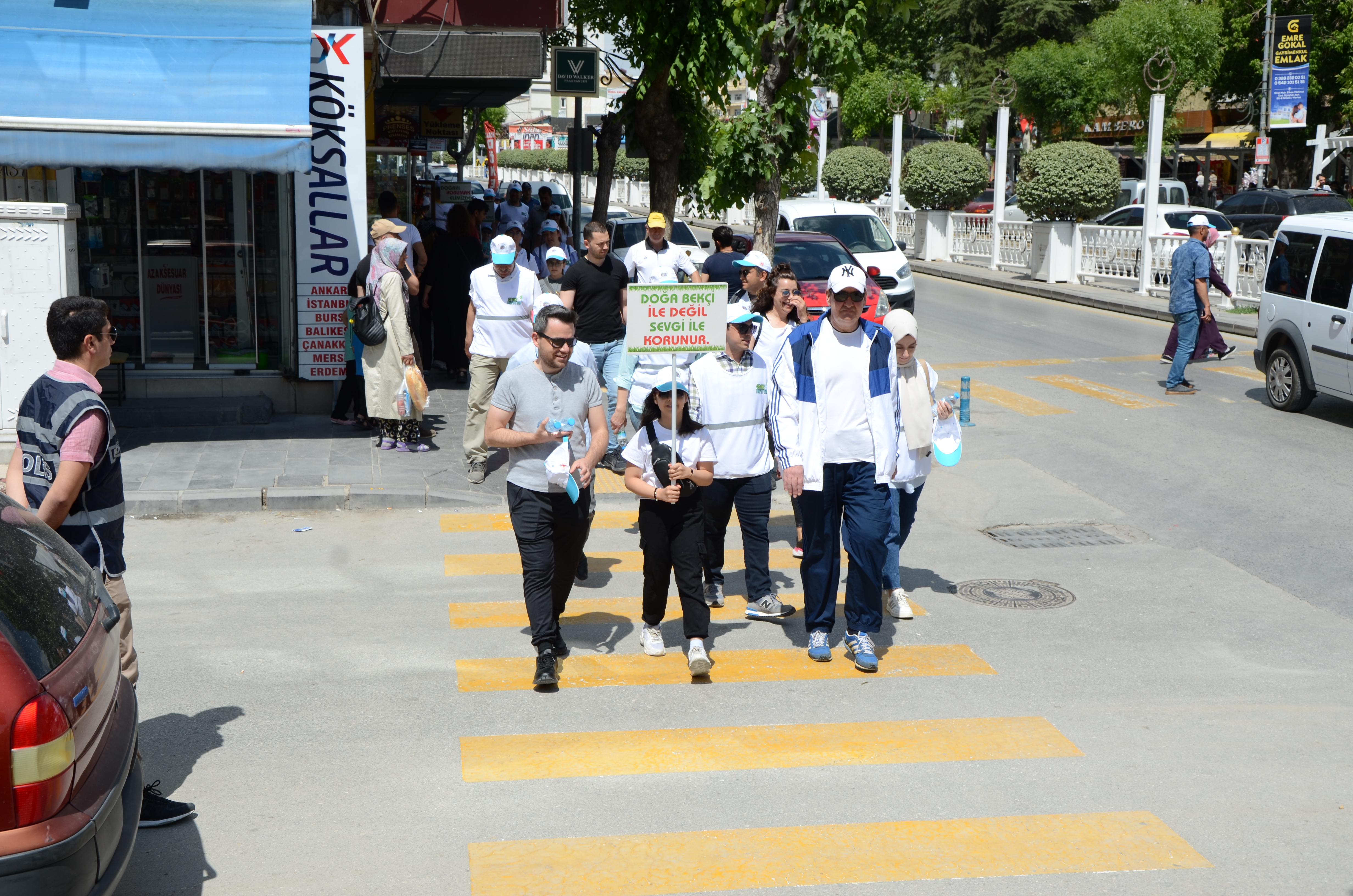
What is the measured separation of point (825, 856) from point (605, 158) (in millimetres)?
14031

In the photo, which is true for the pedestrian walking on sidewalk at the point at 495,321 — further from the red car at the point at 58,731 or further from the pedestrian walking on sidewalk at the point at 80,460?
the red car at the point at 58,731

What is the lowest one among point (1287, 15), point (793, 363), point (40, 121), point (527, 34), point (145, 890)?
point (145, 890)

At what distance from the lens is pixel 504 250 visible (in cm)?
1015

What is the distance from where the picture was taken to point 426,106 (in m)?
26.1

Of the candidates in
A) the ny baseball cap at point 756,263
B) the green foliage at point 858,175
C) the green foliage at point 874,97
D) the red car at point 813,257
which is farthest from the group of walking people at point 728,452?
the green foliage at point 874,97

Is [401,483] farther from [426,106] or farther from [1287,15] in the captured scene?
[1287,15]

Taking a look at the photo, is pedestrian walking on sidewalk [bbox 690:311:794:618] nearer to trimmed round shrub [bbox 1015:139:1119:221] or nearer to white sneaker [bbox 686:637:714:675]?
white sneaker [bbox 686:637:714:675]

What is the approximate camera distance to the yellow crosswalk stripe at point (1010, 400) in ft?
45.8

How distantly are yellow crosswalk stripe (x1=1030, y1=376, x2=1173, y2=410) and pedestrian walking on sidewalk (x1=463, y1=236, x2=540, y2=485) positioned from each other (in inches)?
276

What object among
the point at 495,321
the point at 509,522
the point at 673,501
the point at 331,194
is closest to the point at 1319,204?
the point at 331,194

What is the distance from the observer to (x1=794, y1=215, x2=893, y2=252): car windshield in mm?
20781

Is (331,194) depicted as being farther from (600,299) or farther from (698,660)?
(698,660)

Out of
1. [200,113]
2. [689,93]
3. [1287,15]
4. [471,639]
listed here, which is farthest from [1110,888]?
[1287,15]

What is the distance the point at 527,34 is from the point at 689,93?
1.99 metres
